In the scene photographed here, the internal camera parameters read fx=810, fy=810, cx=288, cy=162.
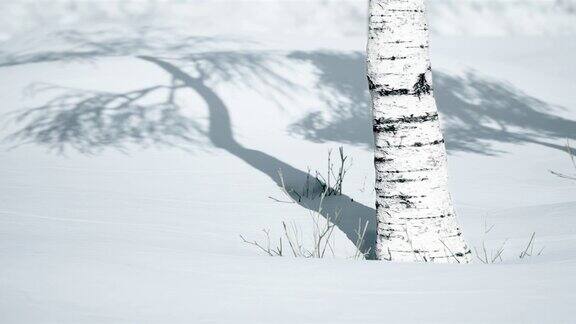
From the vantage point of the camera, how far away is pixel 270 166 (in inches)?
344

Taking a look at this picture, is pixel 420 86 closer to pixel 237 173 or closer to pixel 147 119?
pixel 237 173

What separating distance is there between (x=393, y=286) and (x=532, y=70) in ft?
42.9

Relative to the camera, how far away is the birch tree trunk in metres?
4.49

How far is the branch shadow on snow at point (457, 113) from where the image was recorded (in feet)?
36.0

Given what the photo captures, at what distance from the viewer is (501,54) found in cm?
1731

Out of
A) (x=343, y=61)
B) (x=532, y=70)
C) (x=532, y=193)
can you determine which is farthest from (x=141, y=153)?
(x=532, y=70)

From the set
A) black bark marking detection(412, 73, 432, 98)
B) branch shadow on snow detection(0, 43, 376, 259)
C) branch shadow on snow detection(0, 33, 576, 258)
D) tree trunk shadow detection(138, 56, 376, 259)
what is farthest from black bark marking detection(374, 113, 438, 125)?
branch shadow on snow detection(0, 43, 376, 259)

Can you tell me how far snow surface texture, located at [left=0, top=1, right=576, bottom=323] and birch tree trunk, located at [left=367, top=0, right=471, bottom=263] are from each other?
461mm

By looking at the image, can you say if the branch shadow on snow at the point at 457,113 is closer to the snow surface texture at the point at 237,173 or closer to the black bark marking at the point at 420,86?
the snow surface texture at the point at 237,173

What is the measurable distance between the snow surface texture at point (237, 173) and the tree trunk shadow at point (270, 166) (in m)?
0.04

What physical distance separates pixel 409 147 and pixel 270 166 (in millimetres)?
4338

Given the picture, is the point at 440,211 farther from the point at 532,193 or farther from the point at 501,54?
the point at 501,54

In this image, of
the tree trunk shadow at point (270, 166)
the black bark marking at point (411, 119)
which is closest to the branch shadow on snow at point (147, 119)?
the tree trunk shadow at point (270, 166)

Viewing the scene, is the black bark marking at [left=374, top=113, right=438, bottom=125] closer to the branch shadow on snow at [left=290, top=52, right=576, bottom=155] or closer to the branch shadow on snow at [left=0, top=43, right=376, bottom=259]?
the branch shadow on snow at [left=0, top=43, right=376, bottom=259]
